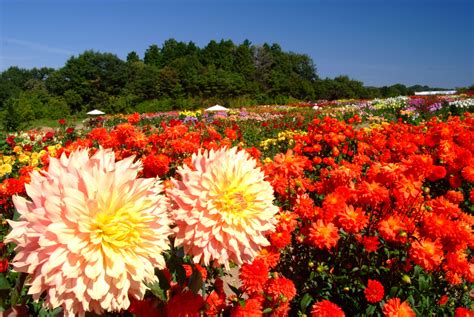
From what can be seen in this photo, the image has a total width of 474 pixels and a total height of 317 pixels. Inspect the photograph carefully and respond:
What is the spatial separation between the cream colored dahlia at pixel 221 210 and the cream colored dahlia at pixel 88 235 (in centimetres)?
11

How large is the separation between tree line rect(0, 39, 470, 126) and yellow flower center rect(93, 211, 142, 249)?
34586mm

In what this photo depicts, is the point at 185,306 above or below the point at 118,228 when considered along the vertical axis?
below

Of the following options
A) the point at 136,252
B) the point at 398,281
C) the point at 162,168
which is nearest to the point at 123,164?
the point at 136,252

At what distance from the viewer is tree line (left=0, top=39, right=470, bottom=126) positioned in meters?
41.5

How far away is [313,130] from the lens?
496 centimetres

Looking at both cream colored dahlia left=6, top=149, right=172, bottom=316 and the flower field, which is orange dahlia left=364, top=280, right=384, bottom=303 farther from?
cream colored dahlia left=6, top=149, right=172, bottom=316

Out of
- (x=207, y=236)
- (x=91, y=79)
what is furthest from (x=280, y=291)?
(x=91, y=79)

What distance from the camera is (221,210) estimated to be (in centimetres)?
95

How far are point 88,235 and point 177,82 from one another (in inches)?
1877

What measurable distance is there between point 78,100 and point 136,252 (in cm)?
5196

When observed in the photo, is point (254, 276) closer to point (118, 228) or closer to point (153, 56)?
point (118, 228)

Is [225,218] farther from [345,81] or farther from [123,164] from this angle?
[345,81]

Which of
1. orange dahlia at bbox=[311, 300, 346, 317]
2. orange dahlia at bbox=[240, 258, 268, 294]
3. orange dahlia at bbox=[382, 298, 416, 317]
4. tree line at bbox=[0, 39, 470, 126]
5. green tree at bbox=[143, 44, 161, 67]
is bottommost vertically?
orange dahlia at bbox=[382, 298, 416, 317]

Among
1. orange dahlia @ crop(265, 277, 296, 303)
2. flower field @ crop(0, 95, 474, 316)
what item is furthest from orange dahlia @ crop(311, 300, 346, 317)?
orange dahlia @ crop(265, 277, 296, 303)
